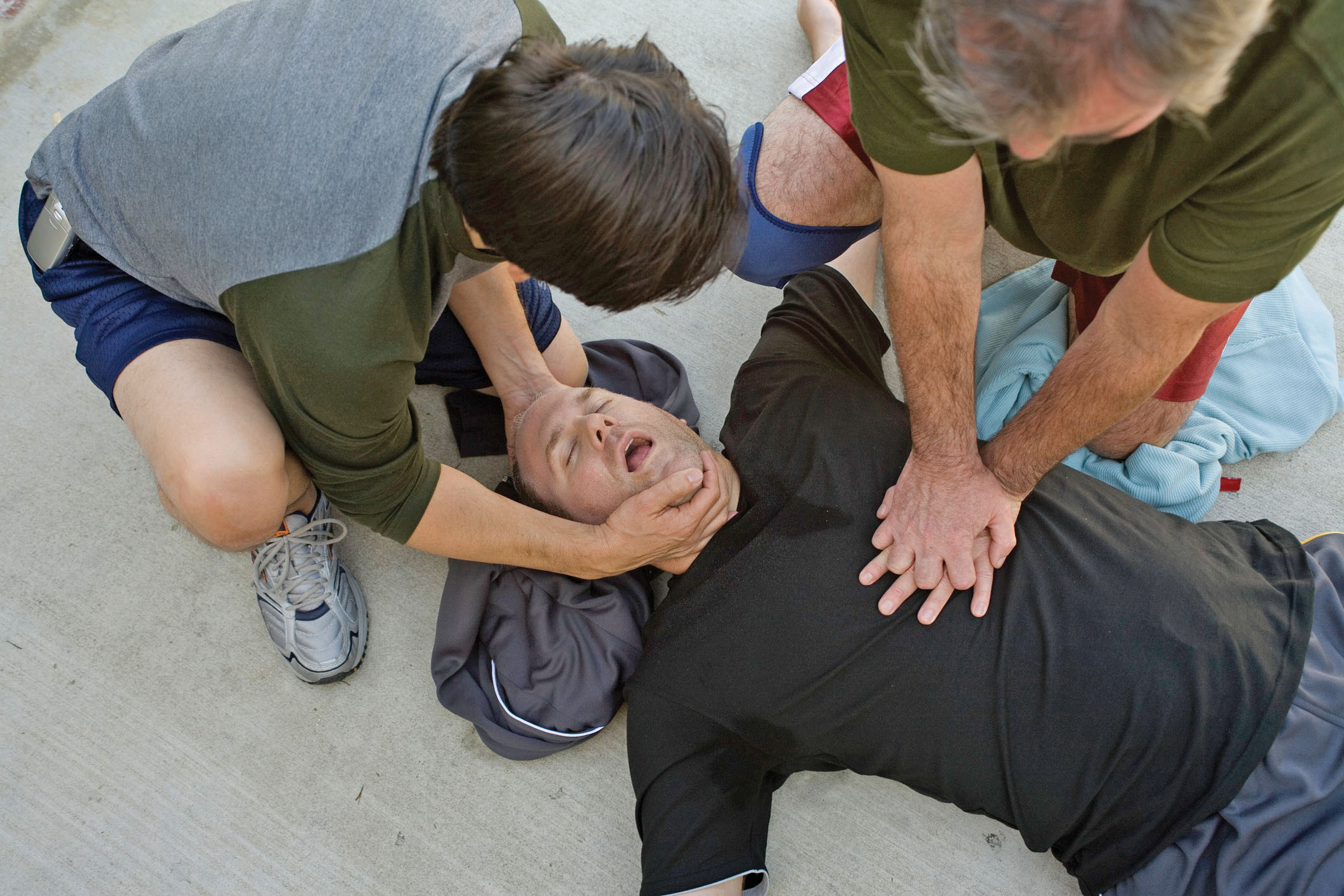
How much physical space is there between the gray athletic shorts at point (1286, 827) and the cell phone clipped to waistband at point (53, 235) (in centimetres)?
213

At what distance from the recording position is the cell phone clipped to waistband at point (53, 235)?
148 cm

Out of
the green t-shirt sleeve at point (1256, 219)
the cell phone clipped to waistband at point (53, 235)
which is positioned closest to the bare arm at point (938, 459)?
the green t-shirt sleeve at point (1256, 219)

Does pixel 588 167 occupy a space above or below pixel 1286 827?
above

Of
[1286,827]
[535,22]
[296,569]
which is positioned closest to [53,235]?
[296,569]

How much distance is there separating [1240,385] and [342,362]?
6.25ft

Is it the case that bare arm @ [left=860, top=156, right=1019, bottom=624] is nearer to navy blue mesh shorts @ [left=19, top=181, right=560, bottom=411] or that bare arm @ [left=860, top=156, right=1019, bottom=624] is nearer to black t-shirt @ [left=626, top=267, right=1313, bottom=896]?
black t-shirt @ [left=626, top=267, right=1313, bottom=896]

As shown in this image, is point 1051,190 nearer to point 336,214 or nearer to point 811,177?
point 811,177

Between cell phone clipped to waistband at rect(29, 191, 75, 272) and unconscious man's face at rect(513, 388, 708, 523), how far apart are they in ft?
2.87

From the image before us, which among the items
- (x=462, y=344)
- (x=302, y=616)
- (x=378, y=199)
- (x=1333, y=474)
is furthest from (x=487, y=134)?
(x=1333, y=474)

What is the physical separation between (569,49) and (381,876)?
1629mm

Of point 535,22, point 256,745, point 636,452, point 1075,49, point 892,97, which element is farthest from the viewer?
point 256,745

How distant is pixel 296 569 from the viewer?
1.87m

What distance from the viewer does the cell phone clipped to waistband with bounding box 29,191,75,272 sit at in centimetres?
148

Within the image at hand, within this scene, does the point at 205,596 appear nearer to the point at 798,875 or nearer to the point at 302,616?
the point at 302,616
